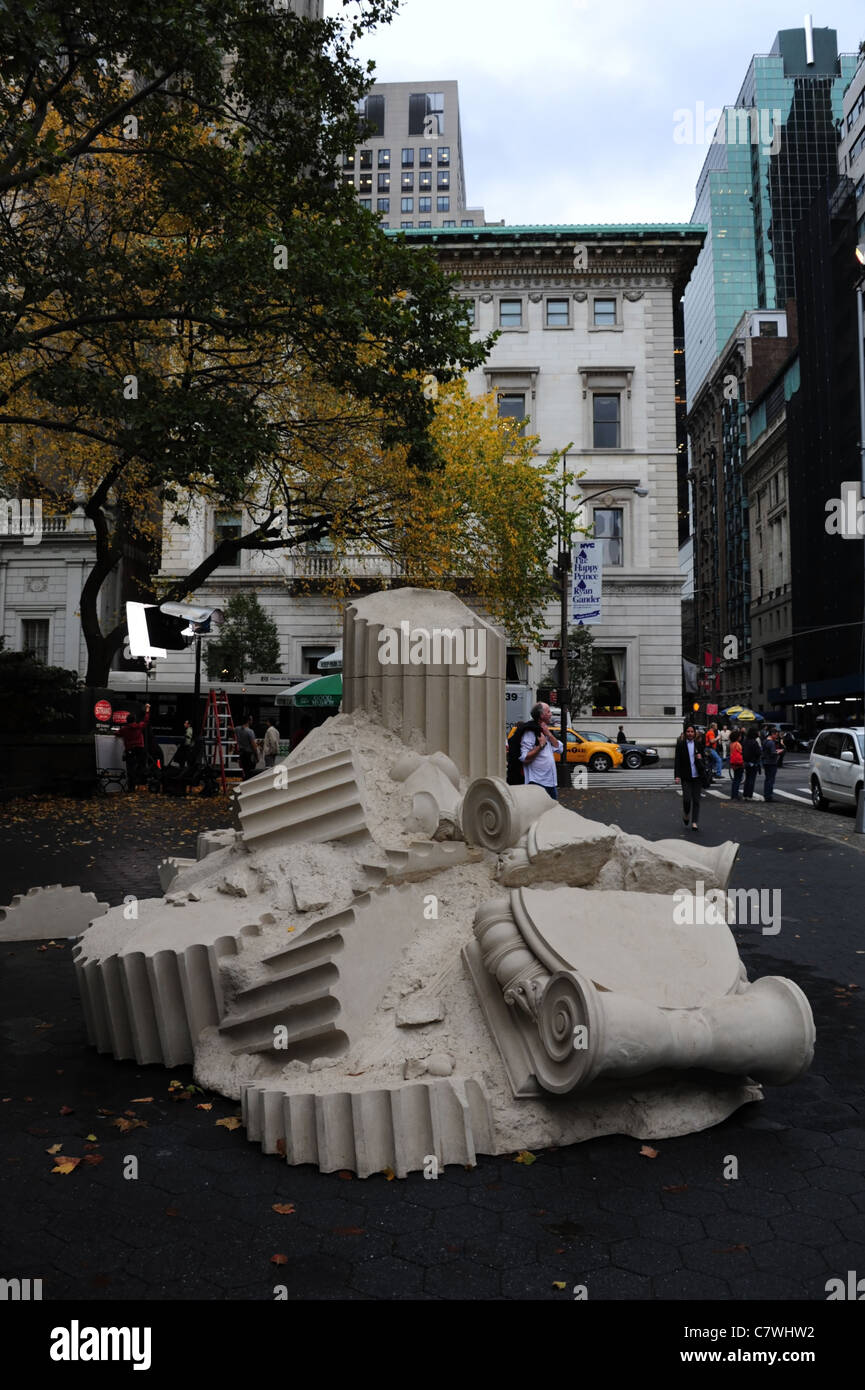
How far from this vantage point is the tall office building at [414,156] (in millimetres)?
114000

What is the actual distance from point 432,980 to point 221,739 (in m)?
18.3

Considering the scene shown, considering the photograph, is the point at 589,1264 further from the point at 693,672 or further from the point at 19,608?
the point at 693,672

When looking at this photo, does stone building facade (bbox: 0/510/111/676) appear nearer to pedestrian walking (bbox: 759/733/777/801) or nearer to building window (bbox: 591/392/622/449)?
building window (bbox: 591/392/622/449)

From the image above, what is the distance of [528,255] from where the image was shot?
38.4 m

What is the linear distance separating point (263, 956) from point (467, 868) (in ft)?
4.05

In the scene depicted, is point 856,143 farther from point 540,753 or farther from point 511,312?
point 540,753

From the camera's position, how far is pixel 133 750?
21016 mm

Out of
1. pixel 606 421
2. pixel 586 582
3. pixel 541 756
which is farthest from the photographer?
pixel 606 421

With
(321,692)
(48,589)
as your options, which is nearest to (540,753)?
(321,692)

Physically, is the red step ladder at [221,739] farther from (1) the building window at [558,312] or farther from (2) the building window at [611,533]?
(1) the building window at [558,312]

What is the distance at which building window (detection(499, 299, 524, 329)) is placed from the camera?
39094 millimetres

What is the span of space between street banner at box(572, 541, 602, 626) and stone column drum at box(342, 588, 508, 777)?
16640mm

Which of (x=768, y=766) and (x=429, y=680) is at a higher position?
(x=429, y=680)
